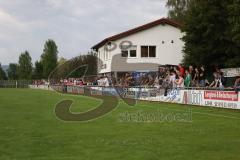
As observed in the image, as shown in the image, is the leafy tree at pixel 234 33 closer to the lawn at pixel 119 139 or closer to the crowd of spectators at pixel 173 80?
the crowd of spectators at pixel 173 80

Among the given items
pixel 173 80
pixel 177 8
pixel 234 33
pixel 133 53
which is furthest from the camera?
pixel 177 8

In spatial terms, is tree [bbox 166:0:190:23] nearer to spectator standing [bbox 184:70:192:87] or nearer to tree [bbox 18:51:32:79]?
spectator standing [bbox 184:70:192:87]

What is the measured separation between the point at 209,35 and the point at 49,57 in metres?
81.5

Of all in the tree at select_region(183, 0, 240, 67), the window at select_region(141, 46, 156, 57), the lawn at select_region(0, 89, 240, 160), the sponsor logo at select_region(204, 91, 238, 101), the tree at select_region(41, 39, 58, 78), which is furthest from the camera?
the tree at select_region(41, 39, 58, 78)

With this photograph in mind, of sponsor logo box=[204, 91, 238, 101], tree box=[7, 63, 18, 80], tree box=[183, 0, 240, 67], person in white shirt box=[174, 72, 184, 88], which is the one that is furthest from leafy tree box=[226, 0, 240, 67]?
tree box=[7, 63, 18, 80]

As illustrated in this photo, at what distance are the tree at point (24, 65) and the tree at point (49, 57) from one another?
19795 millimetres

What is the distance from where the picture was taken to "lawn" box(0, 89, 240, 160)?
11617 millimetres

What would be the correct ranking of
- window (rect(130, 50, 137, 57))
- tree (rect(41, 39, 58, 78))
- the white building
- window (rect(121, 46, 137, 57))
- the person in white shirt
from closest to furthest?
1. the person in white shirt
2. window (rect(121, 46, 137, 57))
3. window (rect(130, 50, 137, 57))
4. the white building
5. tree (rect(41, 39, 58, 78))

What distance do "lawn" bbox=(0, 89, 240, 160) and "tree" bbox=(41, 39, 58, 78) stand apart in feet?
343

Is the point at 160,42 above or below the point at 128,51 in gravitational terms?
above

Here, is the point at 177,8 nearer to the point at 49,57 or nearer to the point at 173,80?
the point at 173,80

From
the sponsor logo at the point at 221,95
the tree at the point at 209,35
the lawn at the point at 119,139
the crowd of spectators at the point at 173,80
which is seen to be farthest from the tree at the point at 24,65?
the lawn at the point at 119,139

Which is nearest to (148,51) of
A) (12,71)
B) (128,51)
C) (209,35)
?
(128,51)

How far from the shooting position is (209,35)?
53156 millimetres
